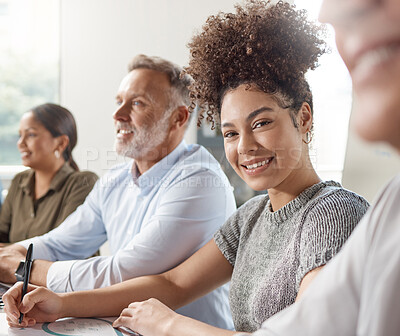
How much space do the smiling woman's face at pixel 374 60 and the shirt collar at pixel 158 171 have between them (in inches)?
52.0

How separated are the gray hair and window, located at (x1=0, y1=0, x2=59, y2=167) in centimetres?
202

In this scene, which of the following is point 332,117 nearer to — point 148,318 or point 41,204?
point 41,204

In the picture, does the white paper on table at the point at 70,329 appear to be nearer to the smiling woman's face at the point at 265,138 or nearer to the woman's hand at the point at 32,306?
the woman's hand at the point at 32,306

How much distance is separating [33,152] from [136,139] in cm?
95

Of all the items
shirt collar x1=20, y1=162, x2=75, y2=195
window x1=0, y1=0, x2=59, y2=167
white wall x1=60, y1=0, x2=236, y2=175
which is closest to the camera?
shirt collar x1=20, y1=162, x2=75, y2=195

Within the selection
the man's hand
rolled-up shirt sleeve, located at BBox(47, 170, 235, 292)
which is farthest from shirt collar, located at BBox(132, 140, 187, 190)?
the man's hand

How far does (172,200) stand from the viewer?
1.51 meters

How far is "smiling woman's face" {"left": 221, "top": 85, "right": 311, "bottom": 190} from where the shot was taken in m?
1.06

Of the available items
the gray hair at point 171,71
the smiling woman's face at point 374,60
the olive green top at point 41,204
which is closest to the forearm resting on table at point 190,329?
the smiling woman's face at point 374,60

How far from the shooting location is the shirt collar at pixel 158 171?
66.5 inches

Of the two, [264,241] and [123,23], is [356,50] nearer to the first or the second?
[264,241]

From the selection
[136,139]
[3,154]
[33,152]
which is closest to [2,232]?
[33,152]

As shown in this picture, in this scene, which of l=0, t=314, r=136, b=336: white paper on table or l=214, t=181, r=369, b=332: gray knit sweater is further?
l=0, t=314, r=136, b=336: white paper on table

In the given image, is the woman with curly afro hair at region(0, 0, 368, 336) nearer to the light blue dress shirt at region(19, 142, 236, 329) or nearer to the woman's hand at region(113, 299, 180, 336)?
the woman's hand at region(113, 299, 180, 336)
